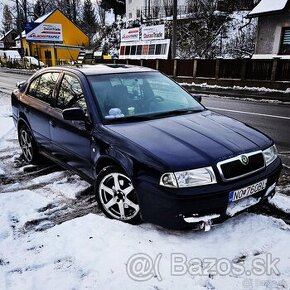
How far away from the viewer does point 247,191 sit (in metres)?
3.11

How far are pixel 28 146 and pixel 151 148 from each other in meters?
3.17

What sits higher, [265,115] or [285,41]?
[285,41]

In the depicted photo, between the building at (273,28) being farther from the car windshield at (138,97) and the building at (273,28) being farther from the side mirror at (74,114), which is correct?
the side mirror at (74,114)

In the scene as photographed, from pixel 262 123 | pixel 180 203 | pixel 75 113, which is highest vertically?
pixel 75 113

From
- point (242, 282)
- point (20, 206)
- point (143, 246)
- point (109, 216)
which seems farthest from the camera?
point (20, 206)

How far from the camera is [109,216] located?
3.61m

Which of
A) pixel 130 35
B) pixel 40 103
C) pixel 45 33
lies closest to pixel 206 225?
pixel 40 103

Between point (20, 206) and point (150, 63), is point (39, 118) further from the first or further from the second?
point (150, 63)

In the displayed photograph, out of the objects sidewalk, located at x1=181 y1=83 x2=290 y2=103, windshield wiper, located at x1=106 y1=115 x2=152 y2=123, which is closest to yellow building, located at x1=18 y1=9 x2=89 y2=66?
sidewalk, located at x1=181 y1=83 x2=290 y2=103

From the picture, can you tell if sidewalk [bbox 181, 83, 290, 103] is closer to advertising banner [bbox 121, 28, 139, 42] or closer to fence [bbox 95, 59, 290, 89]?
fence [bbox 95, 59, 290, 89]

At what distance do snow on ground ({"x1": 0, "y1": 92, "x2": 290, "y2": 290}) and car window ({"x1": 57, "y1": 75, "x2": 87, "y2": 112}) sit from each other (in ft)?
4.18

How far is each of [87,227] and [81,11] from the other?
85462 millimetres

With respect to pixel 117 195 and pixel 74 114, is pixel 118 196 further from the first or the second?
pixel 74 114

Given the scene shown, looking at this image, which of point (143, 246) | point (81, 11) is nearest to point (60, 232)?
point (143, 246)
